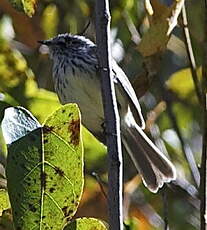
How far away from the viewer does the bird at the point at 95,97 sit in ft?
10.4

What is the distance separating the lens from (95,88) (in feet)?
10.6

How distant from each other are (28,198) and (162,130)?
2.17 metres

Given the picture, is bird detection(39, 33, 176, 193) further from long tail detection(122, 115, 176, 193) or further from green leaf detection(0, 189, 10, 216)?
green leaf detection(0, 189, 10, 216)

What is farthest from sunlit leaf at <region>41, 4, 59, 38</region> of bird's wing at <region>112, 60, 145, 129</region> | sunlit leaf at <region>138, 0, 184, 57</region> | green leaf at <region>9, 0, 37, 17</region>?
green leaf at <region>9, 0, 37, 17</region>

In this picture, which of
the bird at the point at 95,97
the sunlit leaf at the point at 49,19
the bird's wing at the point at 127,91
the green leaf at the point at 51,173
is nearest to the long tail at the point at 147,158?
the bird at the point at 95,97

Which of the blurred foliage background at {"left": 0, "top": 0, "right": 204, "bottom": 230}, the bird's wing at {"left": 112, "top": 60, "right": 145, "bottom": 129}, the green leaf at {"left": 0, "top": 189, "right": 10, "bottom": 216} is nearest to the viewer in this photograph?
the green leaf at {"left": 0, "top": 189, "right": 10, "bottom": 216}

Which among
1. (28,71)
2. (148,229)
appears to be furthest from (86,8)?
(148,229)

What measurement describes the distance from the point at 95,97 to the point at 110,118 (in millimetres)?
1626

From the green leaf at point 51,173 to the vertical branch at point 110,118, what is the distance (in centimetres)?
6

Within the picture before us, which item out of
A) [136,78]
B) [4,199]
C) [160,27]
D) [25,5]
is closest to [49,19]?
[136,78]

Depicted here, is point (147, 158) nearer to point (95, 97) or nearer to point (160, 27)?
point (95, 97)

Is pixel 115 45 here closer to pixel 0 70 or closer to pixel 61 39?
pixel 61 39

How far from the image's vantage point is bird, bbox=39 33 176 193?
3.18m

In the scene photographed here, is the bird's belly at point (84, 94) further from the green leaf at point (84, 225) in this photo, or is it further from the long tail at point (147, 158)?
the green leaf at point (84, 225)
